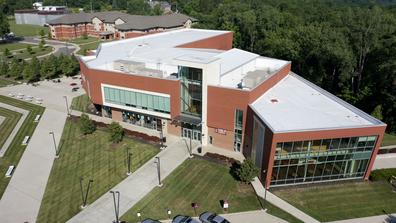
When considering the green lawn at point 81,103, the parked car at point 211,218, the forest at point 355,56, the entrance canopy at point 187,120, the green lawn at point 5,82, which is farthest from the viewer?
the green lawn at point 5,82

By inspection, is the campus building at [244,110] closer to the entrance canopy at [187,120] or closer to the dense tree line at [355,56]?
the entrance canopy at [187,120]

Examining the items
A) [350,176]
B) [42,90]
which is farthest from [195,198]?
[42,90]

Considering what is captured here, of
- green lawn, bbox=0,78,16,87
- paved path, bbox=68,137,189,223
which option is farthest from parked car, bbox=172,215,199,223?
green lawn, bbox=0,78,16,87

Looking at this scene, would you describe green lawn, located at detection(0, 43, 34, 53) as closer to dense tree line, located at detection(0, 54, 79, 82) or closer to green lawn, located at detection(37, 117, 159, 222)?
dense tree line, located at detection(0, 54, 79, 82)

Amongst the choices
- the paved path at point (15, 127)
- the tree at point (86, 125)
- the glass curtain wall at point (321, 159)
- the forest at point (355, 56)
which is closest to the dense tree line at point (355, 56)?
the forest at point (355, 56)

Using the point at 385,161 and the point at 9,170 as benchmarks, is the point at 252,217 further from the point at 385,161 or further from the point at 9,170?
the point at 9,170

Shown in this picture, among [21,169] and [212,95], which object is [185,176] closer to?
[212,95]

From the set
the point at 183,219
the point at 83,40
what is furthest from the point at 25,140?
the point at 83,40
